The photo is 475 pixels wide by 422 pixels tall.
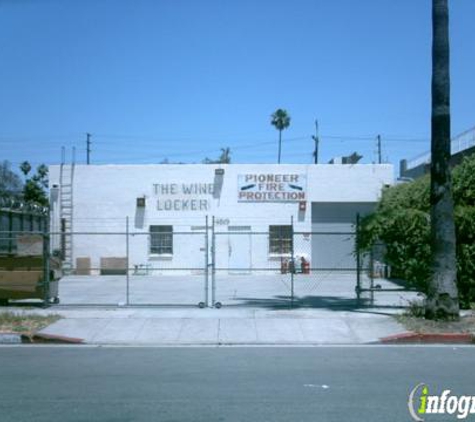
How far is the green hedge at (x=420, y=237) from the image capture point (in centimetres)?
1598

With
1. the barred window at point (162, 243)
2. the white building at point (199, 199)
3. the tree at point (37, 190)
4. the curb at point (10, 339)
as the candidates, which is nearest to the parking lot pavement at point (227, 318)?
the curb at point (10, 339)

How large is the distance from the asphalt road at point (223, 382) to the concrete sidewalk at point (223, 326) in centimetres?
83

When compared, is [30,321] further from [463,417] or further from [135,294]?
[463,417]

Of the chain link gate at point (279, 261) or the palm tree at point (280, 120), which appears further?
the palm tree at point (280, 120)

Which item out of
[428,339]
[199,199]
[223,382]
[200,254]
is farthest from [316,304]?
[199,199]

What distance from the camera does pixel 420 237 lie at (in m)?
16.0

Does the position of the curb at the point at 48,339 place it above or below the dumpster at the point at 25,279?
below

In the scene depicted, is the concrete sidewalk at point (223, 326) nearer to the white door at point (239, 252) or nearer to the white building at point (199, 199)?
the white door at point (239, 252)

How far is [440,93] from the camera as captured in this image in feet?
44.8

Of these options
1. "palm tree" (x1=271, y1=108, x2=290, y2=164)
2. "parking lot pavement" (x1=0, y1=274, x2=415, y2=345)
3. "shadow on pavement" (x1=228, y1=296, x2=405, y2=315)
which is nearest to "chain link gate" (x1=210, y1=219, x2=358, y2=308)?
"parking lot pavement" (x1=0, y1=274, x2=415, y2=345)

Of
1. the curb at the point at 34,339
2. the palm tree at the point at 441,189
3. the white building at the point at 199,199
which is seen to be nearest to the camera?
the curb at the point at 34,339

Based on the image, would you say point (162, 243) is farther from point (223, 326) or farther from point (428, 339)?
point (428, 339)

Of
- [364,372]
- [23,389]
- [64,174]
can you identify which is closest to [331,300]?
[364,372]

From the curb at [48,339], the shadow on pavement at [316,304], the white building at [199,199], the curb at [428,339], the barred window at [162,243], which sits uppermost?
the white building at [199,199]
